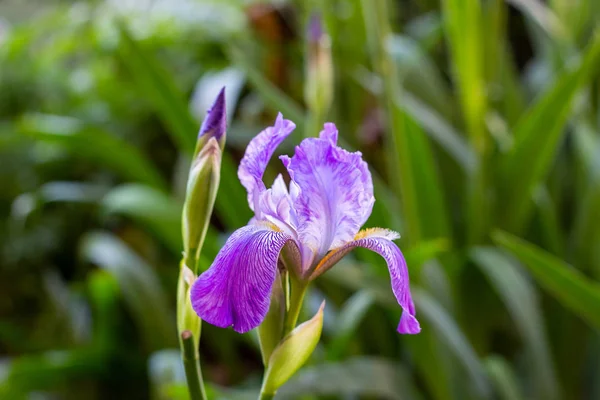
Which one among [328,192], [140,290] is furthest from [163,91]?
[328,192]

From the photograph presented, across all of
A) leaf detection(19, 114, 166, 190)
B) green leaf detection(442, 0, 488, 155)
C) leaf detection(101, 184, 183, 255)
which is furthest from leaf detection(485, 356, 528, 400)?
leaf detection(19, 114, 166, 190)

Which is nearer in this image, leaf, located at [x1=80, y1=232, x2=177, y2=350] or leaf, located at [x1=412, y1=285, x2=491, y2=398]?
leaf, located at [x1=412, y1=285, x2=491, y2=398]

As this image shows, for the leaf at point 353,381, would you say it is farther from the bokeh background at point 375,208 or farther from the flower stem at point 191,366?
the flower stem at point 191,366

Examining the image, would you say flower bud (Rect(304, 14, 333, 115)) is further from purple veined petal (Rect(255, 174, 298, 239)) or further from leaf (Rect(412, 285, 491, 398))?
purple veined petal (Rect(255, 174, 298, 239))

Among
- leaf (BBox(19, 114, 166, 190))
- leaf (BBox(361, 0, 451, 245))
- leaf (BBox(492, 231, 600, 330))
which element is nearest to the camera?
leaf (BBox(492, 231, 600, 330))

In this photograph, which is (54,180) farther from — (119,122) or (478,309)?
(478,309)

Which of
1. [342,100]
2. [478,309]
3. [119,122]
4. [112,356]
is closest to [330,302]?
[478,309]

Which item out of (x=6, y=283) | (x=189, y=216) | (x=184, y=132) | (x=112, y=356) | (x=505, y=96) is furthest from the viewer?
(x=6, y=283)

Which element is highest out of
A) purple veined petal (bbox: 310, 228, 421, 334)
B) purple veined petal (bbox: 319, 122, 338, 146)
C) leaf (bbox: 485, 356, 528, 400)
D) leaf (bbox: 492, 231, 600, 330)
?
purple veined petal (bbox: 319, 122, 338, 146)
